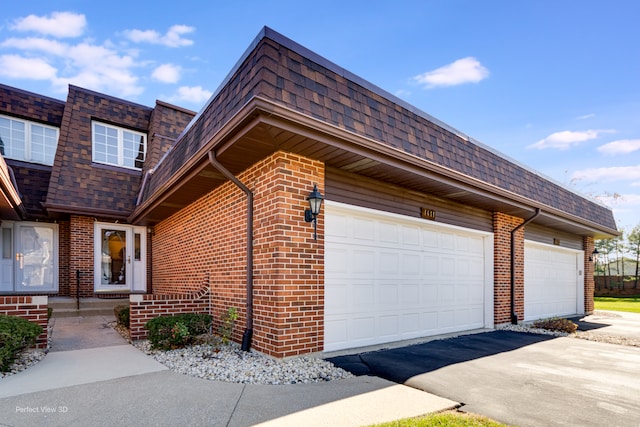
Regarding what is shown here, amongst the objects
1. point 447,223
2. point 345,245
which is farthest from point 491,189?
point 345,245

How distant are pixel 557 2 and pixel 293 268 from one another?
7541 mm

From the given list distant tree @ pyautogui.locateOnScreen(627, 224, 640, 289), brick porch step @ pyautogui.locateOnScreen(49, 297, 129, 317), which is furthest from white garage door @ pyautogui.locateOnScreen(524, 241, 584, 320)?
distant tree @ pyautogui.locateOnScreen(627, 224, 640, 289)

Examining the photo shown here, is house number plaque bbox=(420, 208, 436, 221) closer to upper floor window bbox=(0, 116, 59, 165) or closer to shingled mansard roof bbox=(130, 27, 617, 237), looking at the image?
shingled mansard roof bbox=(130, 27, 617, 237)

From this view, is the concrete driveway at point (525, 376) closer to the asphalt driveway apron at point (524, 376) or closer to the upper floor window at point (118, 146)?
the asphalt driveway apron at point (524, 376)

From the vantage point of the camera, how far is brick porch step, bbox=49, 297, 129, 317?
9227 mm

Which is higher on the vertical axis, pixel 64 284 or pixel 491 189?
pixel 491 189

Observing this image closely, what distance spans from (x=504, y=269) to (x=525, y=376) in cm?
452

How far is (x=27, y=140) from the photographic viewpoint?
11.5 metres

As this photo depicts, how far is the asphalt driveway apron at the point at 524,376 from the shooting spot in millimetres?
3531

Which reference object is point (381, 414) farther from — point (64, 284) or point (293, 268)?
point (64, 284)

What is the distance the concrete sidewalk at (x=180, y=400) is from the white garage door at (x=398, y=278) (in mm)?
1564

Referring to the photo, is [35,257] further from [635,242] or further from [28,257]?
[635,242]

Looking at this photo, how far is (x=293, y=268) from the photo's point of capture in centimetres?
→ 493

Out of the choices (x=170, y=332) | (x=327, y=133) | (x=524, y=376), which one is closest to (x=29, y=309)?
(x=170, y=332)
